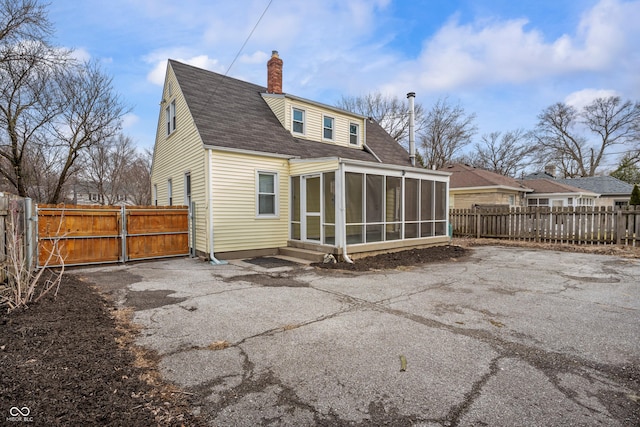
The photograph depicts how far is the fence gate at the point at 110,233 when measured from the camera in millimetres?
8133

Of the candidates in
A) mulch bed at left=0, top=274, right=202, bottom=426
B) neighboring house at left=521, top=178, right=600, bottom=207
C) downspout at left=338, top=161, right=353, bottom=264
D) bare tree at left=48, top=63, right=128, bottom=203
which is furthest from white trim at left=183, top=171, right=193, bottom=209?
neighboring house at left=521, top=178, right=600, bottom=207

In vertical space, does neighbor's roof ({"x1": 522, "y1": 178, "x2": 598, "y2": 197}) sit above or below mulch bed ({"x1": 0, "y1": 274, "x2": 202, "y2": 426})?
above

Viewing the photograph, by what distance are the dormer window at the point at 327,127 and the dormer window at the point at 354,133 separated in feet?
4.15

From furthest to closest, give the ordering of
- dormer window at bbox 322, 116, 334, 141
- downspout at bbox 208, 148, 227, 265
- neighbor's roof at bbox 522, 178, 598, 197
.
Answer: neighbor's roof at bbox 522, 178, 598, 197 → dormer window at bbox 322, 116, 334, 141 → downspout at bbox 208, 148, 227, 265

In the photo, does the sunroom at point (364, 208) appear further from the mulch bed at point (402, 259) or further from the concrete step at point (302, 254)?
the mulch bed at point (402, 259)

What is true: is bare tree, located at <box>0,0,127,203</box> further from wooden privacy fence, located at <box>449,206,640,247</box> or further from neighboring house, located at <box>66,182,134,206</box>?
wooden privacy fence, located at <box>449,206,640,247</box>

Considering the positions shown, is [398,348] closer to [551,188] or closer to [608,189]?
[551,188]

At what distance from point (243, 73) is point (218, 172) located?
594cm

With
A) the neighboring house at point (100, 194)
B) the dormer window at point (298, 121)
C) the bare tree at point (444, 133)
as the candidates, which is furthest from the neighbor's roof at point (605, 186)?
the neighboring house at point (100, 194)

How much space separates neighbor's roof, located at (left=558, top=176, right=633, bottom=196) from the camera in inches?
1083

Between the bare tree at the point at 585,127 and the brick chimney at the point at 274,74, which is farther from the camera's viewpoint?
the bare tree at the point at 585,127

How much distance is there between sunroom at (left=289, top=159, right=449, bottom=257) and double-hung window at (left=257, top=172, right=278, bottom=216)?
0.59 meters

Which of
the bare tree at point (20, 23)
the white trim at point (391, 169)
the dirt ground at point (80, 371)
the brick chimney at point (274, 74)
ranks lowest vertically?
the dirt ground at point (80, 371)

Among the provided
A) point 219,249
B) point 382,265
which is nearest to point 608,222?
point 382,265
